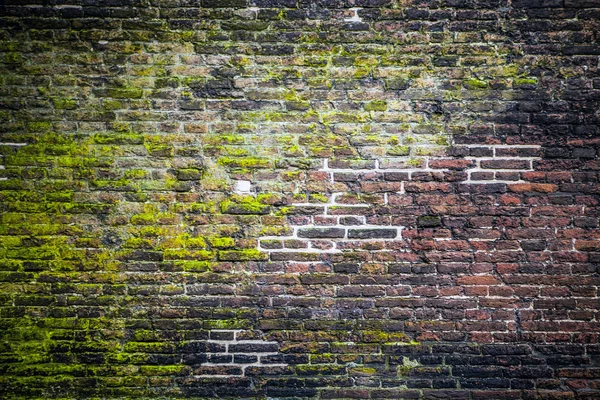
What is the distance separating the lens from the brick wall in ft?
7.43

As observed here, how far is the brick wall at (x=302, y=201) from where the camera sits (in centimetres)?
227

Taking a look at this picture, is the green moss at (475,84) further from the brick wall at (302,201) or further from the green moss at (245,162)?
the green moss at (245,162)

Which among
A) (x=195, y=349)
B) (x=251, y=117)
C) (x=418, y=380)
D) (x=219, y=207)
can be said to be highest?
(x=251, y=117)

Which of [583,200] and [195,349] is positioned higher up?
[583,200]

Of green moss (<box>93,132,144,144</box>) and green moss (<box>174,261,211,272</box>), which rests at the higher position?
green moss (<box>93,132,144,144</box>)

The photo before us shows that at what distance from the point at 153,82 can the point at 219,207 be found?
0.98 meters

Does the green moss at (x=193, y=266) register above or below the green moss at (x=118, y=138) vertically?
below

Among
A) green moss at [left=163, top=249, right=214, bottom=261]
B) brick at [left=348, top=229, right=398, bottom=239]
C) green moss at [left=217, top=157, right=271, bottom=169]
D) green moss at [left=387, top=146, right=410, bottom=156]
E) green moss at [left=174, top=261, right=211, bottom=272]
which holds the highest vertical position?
green moss at [left=387, top=146, right=410, bottom=156]

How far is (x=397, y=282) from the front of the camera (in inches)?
90.8

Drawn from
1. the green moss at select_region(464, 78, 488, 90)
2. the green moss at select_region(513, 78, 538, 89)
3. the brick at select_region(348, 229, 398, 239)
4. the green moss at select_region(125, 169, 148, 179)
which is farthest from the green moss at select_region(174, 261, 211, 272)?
the green moss at select_region(513, 78, 538, 89)

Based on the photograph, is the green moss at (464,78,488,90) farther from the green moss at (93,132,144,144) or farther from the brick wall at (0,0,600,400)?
the green moss at (93,132,144,144)

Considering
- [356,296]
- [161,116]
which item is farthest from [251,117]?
[356,296]

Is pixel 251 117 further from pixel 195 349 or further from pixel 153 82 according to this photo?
pixel 195 349

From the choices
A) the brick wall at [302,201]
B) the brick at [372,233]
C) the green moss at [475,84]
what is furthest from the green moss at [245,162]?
the green moss at [475,84]
